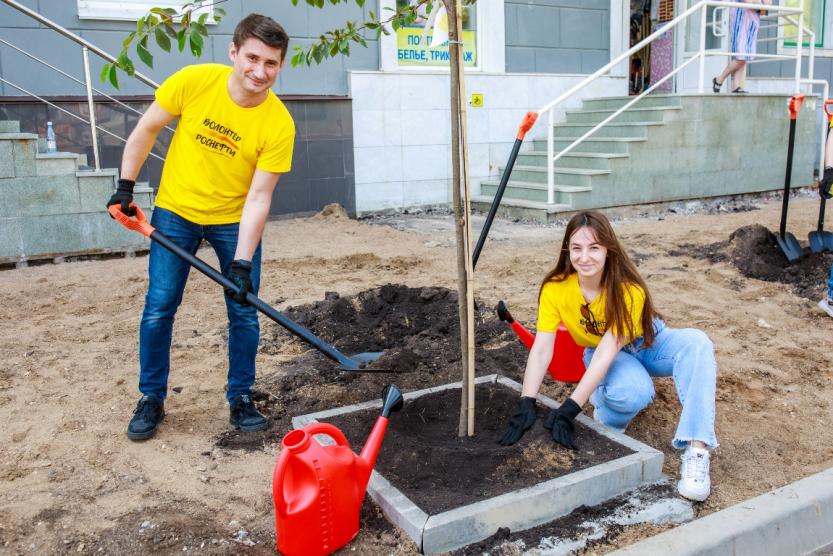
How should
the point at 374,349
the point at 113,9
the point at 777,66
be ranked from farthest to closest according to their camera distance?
the point at 777,66 < the point at 113,9 < the point at 374,349

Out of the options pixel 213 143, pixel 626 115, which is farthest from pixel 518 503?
pixel 626 115

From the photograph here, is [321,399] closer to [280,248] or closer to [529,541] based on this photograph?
[529,541]

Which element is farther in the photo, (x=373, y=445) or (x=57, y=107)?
(x=57, y=107)

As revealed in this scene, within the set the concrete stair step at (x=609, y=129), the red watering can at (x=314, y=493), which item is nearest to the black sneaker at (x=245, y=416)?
the red watering can at (x=314, y=493)

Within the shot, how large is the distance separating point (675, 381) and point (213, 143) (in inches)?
82.9

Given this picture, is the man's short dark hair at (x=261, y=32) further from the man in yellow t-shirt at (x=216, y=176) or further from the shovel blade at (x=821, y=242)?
the shovel blade at (x=821, y=242)

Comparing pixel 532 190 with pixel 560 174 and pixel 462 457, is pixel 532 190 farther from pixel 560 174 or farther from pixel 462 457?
pixel 462 457

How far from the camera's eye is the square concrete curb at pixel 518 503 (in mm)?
2355

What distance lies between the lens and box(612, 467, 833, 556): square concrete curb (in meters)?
2.35

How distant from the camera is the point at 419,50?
9.96 metres

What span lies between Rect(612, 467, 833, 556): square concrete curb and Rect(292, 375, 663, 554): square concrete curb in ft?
0.93

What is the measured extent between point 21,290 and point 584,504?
503 cm

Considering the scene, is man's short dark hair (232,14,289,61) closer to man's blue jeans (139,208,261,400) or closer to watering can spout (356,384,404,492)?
man's blue jeans (139,208,261,400)

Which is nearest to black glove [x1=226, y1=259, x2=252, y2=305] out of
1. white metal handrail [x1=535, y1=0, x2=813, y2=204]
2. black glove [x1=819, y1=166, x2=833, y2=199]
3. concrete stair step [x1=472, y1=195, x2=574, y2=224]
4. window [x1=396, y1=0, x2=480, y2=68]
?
black glove [x1=819, y1=166, x2=833, y2=199]
